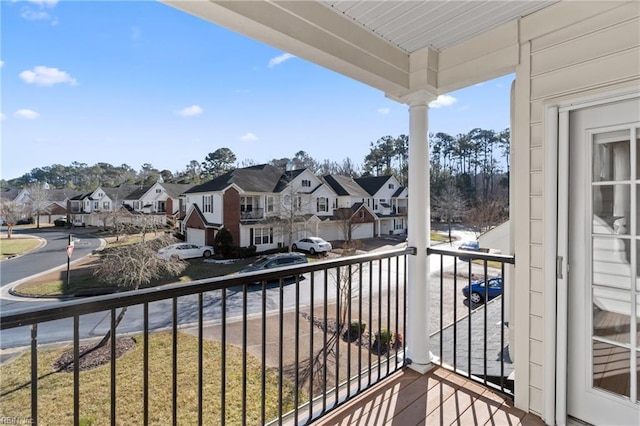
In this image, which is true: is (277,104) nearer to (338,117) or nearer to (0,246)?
(338,117)

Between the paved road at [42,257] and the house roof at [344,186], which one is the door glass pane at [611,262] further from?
the house roof at [344,186]

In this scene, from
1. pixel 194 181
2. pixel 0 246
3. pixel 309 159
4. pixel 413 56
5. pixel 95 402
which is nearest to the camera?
pixel 413 56

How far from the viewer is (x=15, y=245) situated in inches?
297

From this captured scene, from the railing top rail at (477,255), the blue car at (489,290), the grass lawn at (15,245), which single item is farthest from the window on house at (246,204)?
the railing top rail at (477,255)

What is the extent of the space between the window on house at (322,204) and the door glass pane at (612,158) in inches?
520

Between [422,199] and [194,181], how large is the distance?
8209mm

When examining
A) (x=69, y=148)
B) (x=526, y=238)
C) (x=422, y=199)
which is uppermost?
(x=69, y=148)

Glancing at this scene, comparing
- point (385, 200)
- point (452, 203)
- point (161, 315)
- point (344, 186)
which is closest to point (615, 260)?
point (161, 315)

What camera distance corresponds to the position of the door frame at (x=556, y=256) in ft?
5.25

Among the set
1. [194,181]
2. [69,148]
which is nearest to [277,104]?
[194,181]

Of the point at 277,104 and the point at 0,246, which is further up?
the point at 277,104

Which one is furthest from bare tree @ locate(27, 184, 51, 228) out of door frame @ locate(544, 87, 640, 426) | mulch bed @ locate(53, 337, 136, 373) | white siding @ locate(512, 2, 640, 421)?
door frame @ locate(544, 87, 640, 426)

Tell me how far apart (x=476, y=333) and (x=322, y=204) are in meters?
10.7

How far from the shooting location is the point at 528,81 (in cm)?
171
